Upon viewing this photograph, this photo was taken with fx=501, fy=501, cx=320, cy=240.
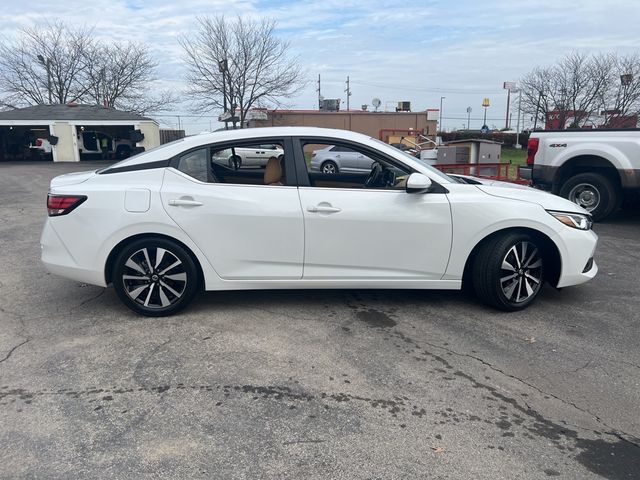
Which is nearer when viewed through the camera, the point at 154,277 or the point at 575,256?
the point at 154,277

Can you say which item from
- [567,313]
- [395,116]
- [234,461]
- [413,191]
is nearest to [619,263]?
[567,313]

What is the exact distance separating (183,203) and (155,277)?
2.20 ft

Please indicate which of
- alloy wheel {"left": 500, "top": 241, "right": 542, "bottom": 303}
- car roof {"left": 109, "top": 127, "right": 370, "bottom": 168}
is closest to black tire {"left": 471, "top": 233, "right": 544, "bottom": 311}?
alloy wheel {"left": 500, "top": 241, "right": 542, "bottom": 303}

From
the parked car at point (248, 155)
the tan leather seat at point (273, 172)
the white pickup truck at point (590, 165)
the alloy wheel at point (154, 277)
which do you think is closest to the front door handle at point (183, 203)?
the alloy wheel at point (154, 277)

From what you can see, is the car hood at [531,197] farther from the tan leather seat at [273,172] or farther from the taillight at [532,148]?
the taillight at [532,148]

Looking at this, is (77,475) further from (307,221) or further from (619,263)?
(619,263)

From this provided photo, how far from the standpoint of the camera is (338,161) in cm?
730

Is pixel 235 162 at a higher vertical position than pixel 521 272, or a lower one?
higher

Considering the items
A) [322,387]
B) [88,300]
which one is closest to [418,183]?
[322,387]

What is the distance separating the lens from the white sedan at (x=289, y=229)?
4117mm

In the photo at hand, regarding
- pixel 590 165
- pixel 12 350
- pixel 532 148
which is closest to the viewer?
pixel 12 350

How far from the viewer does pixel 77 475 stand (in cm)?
241

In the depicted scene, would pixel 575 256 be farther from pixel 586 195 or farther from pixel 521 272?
pixel 586 195

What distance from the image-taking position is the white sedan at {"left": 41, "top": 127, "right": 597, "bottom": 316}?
4.12 meters
